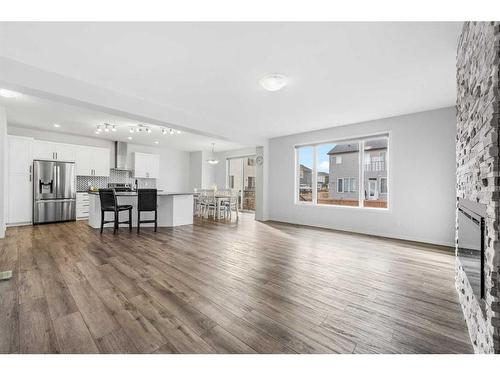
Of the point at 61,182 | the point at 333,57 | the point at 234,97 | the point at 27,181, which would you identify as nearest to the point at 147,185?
the point at 61,182

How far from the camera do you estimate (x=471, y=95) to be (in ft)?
5.15

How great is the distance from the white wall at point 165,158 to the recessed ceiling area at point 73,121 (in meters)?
0.27

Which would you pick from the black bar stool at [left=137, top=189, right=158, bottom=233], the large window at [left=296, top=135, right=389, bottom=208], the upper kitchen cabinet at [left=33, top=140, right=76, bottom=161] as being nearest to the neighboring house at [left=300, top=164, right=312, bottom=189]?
the large window at [left=296, top=135, right=389, bottom=208]

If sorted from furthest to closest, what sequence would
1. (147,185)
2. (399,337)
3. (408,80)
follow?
1. (147,185)
2. (408,80)
3. (399,337)

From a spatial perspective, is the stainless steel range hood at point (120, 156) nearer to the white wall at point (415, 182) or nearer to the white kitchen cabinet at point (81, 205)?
the white kitchen cabinet at point (81, 205)

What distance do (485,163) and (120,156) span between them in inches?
325

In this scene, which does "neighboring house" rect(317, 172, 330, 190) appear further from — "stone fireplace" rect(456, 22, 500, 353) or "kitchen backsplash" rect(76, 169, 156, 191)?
"kitchen backsplash" rect(76, 169, 156, 191)

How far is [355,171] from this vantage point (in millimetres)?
5172

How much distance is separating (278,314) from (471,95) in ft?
6.90

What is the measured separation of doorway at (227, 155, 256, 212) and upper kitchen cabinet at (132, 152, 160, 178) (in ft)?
9.23

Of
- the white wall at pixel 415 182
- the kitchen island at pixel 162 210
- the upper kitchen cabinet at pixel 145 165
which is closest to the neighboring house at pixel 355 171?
the white wall at pixel 415 182

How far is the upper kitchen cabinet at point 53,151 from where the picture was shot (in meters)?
5.65

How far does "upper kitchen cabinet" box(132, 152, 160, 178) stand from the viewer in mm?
7699

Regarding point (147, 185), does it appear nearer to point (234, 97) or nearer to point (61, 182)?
point (61, 182)
